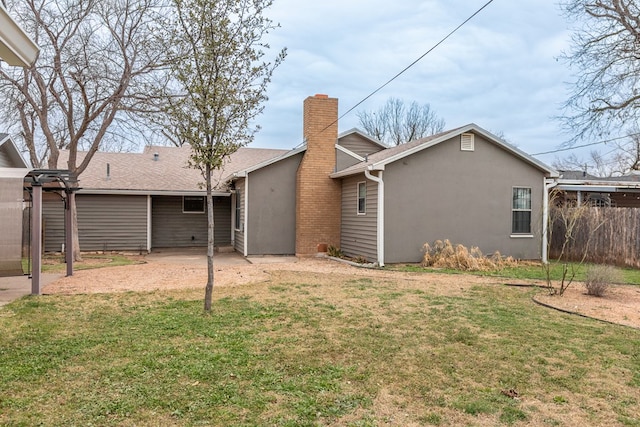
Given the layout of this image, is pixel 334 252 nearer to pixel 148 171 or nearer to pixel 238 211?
pixel 238 211

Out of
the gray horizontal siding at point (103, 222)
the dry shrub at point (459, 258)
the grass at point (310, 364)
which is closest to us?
the grass at point (310, 364)

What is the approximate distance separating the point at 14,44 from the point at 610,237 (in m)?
15.2

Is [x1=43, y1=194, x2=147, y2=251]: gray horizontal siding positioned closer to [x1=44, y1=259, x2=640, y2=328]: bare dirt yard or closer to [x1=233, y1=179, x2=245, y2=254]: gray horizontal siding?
[x1=233, y1=179, x2=245, y2=254]: gray horizontal siding

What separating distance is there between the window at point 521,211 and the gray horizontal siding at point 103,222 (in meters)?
12.8

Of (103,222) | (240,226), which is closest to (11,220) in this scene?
(240,226)

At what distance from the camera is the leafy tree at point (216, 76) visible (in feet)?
20.5

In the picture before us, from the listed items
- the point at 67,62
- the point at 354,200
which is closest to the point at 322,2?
the point at 354,200

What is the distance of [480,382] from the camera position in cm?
415

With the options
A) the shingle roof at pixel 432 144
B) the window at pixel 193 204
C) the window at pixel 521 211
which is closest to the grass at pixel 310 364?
the shingle roof at pixel 432 144

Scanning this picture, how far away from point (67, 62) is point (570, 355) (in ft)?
46.4

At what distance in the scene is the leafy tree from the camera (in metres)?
6.26

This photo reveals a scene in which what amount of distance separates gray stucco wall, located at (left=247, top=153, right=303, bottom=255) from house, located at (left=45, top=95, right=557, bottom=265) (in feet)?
0.11

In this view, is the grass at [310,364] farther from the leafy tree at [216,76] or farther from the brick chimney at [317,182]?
the brick chimney at [317,182]

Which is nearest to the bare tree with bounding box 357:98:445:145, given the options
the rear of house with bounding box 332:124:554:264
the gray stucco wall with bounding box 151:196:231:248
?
the gray stucco wall with bounding box 151:196:231:248
